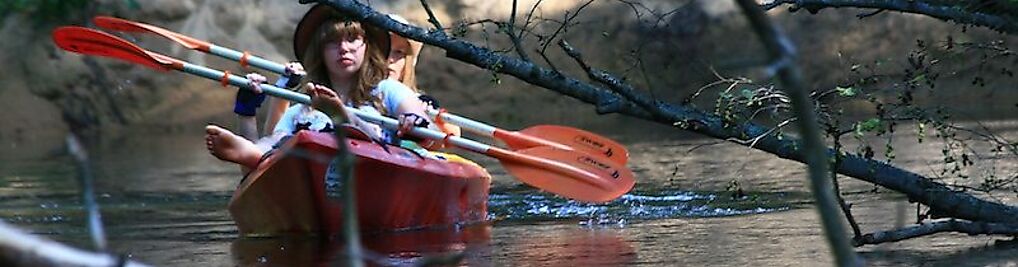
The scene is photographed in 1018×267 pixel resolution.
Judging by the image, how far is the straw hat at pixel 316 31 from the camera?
19.8 ft

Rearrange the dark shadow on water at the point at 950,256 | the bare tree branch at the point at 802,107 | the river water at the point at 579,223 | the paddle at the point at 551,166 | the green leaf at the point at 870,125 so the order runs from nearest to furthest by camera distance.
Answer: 1. the bare tree branch at the point at 802,107
2. the green leaf at the point at 870,125
3. the dark shadow on water at the point at 950,256
4. the river water at the point at 579,223
5. the paddle at the point at 551,166

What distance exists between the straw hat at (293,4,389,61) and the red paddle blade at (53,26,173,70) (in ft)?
1.56

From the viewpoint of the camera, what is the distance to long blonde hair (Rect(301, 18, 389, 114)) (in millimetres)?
6020

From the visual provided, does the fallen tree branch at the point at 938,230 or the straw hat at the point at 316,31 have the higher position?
the straw hat at the point at 316,31

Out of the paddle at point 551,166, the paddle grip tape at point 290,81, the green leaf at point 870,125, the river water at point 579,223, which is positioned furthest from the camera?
the paddle grip tape at point 290,81

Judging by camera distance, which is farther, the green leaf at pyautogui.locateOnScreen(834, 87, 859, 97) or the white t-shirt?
the white t-shirt

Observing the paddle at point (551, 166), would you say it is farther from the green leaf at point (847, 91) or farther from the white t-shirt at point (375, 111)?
the green leaf at point (847, 91)

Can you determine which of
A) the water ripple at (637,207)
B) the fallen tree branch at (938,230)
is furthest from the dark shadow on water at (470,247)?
the fallen tree branch at (938,230)

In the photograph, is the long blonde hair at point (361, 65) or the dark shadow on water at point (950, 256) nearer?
the dark shadow on water at point (950, 256)

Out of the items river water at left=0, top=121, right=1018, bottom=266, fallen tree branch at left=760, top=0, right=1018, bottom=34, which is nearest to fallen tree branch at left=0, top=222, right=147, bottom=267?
river water at left=0, top=121, right=1018, bottom=266

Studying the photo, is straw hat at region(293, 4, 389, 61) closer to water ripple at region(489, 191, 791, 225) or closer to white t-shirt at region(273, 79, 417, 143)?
white t-shirt at region(273, 79, 417, 143)

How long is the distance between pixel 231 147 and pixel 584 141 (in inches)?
54.5

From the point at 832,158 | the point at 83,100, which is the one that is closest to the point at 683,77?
the point at 83,100

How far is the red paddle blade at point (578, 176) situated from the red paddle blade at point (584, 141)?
0.24ft
